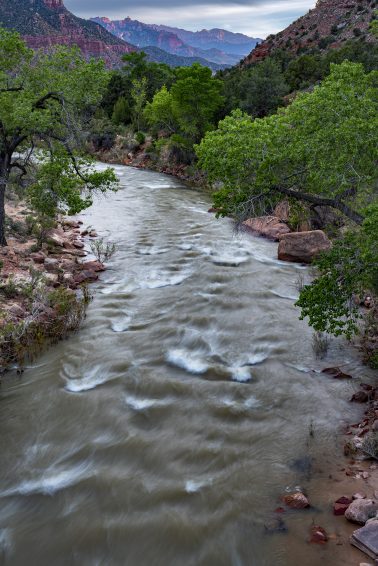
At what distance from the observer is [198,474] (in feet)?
23.7

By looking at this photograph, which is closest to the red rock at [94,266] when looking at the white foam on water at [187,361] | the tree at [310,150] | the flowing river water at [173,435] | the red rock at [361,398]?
the flowing river water at [173,435]

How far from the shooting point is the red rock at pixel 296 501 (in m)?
6.35

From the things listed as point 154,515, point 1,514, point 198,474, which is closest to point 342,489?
point 198,474

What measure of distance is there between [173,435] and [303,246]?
11.6m

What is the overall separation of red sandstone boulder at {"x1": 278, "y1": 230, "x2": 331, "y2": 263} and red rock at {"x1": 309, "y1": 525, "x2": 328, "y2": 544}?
12877mm

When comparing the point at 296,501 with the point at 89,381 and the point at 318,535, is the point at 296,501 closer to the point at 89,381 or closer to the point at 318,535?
the point at 318,535

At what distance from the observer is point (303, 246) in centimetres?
1803

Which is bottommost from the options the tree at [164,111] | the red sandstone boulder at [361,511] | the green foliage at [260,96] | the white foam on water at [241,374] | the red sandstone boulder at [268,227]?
the white foam on water at [241,374]

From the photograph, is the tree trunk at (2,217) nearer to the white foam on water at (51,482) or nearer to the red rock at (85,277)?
the red rock at (85,277)

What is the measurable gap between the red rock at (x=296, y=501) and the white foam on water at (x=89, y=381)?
4746 millimetres

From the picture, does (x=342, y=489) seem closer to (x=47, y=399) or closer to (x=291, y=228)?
(x=47, y=399)

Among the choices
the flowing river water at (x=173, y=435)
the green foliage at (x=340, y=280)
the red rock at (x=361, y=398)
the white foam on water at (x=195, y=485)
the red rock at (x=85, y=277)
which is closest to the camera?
the flowing river water at (x=173, y=435)

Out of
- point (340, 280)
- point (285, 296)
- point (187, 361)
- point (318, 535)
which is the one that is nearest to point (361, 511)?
point (318, 535)

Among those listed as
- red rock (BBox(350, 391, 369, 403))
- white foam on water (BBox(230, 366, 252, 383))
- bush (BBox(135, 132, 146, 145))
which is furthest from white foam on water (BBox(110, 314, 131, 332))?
bush (BBox(135, 132, 146, 145))
